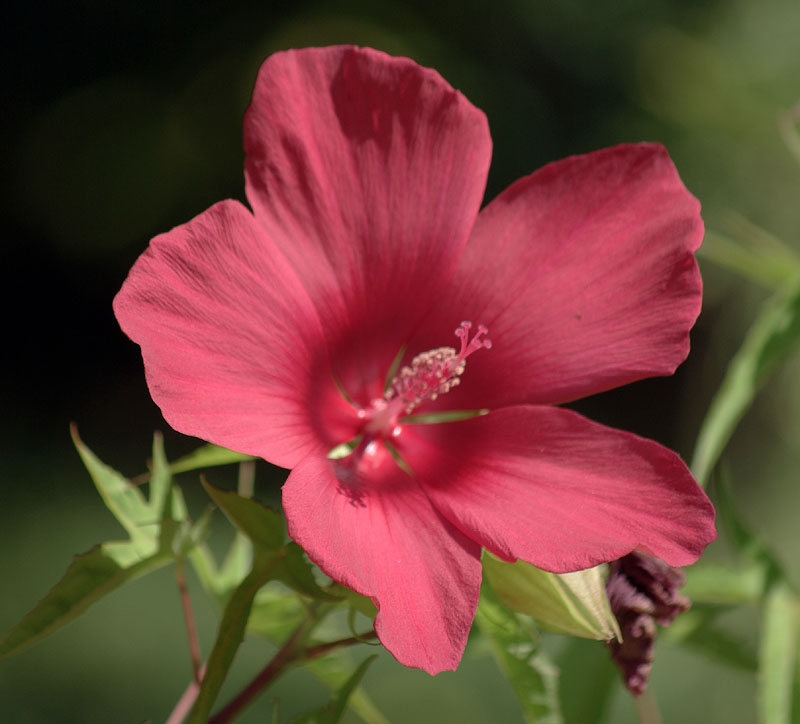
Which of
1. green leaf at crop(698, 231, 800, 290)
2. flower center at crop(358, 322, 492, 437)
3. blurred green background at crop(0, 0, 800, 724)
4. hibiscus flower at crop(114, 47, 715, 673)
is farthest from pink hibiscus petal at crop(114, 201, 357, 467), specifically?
blurred green background at crop(0, 0, 800, 724)

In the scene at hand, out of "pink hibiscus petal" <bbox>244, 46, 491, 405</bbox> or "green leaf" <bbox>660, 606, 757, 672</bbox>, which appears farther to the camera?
"green leaf" <bbox>660, 606, 757, 672</bbox>

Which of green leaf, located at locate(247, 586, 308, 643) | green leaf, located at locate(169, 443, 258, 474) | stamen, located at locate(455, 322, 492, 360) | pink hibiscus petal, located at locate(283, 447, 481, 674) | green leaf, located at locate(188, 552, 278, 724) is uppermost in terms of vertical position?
stamen, located at locate(455, 322, 492, 360)

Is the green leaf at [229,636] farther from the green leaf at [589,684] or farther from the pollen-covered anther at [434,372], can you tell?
the green leaf at [589,684]

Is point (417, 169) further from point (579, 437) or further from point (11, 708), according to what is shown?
point (11, 708)

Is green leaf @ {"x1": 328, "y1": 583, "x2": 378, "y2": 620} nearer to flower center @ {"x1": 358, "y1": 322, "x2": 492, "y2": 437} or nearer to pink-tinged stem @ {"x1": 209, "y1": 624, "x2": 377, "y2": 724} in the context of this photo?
pink-tinged stem @ {"x1": 209, "y1": 624, "x2": 377, "y2": 724}

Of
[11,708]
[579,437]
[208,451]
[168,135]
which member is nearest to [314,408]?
[208,451]

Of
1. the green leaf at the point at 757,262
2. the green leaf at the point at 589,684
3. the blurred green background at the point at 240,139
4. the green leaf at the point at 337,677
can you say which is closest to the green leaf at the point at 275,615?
the green leaf at the point at 337,677

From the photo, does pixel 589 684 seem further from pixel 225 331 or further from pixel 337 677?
pixel 225 331
